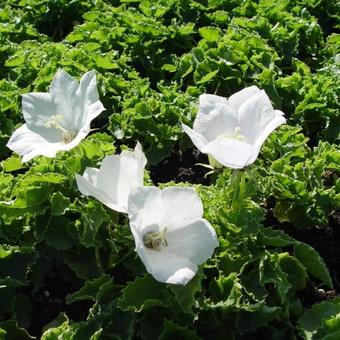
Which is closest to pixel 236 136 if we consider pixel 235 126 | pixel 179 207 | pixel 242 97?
pixel 235 126

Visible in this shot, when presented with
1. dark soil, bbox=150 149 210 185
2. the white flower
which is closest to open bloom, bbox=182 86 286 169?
the white flower

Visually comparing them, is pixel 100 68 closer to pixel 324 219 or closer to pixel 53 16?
pixel 53 16

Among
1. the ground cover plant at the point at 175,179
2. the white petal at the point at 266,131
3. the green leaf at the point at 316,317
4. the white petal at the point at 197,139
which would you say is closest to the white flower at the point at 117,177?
the ground cover plant at the point at 175,179

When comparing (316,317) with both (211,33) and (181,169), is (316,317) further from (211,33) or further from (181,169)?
(211,33)

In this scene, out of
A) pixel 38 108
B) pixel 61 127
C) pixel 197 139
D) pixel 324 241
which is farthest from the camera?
pixel 324 241

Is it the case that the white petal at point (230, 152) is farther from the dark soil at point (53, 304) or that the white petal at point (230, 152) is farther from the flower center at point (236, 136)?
the dark soil at point (53, 304)
